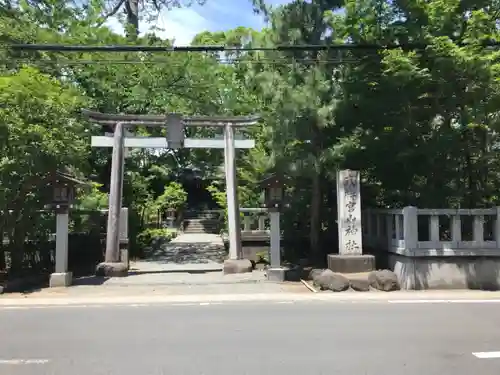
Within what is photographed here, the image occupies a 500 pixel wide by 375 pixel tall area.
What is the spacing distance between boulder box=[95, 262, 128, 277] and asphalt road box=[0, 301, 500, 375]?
5559 mm

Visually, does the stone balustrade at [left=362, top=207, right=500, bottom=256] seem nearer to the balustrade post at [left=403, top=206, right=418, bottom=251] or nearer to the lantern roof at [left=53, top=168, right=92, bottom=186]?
the balustrade post at [left=403, top=206, right=418, bottom=251]

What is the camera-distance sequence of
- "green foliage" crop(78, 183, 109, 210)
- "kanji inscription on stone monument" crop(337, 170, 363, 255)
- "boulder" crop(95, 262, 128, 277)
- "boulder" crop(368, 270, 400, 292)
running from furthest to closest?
"green foliage" crop(78, 183, 109, 210) < "boulder" crop(95, 262, 128, 277) < "kanji inscription on stone monument" crop(337, 170, 363, 255) < "boulder" crop(368, 270, 400, 292)

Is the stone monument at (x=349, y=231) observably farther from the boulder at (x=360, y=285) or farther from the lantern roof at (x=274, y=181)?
the lantern roof at (x=274, y=181)

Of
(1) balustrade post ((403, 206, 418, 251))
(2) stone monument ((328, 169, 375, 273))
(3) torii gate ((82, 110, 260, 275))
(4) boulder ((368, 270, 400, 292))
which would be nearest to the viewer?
(4) boulder ((368, 270, 400, 292))

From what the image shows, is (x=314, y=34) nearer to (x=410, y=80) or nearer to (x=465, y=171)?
(x=410, y=80)

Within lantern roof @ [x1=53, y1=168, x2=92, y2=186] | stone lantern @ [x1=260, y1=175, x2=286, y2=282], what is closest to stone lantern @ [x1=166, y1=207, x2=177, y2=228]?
stone lantern @ [x1=260, y1=175, x2=286, y2=282]

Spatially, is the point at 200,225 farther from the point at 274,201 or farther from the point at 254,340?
the point at 254,340

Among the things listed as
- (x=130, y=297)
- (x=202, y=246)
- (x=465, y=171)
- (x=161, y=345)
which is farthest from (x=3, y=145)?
(x=202, y=246)

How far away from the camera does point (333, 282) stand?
13383mm

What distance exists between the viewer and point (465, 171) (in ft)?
49.9

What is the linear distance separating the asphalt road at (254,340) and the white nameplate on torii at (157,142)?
25.9 ft

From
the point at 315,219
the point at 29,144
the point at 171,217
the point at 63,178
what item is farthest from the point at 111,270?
the point at 171,217

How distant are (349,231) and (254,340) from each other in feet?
25.0

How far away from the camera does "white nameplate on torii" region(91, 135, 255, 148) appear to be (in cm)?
1783
